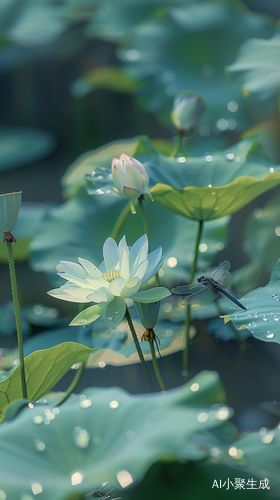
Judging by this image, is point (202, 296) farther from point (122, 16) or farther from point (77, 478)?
point (122, 16)

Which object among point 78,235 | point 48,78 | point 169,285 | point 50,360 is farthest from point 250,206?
point 48,78

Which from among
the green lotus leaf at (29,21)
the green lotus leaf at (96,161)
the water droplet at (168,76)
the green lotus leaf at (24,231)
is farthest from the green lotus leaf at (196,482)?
the green lotus leaf at (29,21)

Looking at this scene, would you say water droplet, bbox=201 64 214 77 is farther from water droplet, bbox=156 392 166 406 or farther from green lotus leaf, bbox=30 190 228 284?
water droplet, bbox=156 392 166 406

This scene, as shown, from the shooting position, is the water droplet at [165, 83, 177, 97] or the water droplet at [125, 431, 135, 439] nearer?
the water droplet at [125, 431, 135, 439]

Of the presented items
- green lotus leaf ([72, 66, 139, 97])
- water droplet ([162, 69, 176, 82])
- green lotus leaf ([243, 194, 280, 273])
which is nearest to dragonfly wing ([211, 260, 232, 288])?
green lotus leaf ([243, 194, 280, 273])

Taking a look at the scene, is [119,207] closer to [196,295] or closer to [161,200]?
[161,200]

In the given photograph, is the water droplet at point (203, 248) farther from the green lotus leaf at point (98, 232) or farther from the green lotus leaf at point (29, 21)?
the green lotus leaf at point (29, 21)
